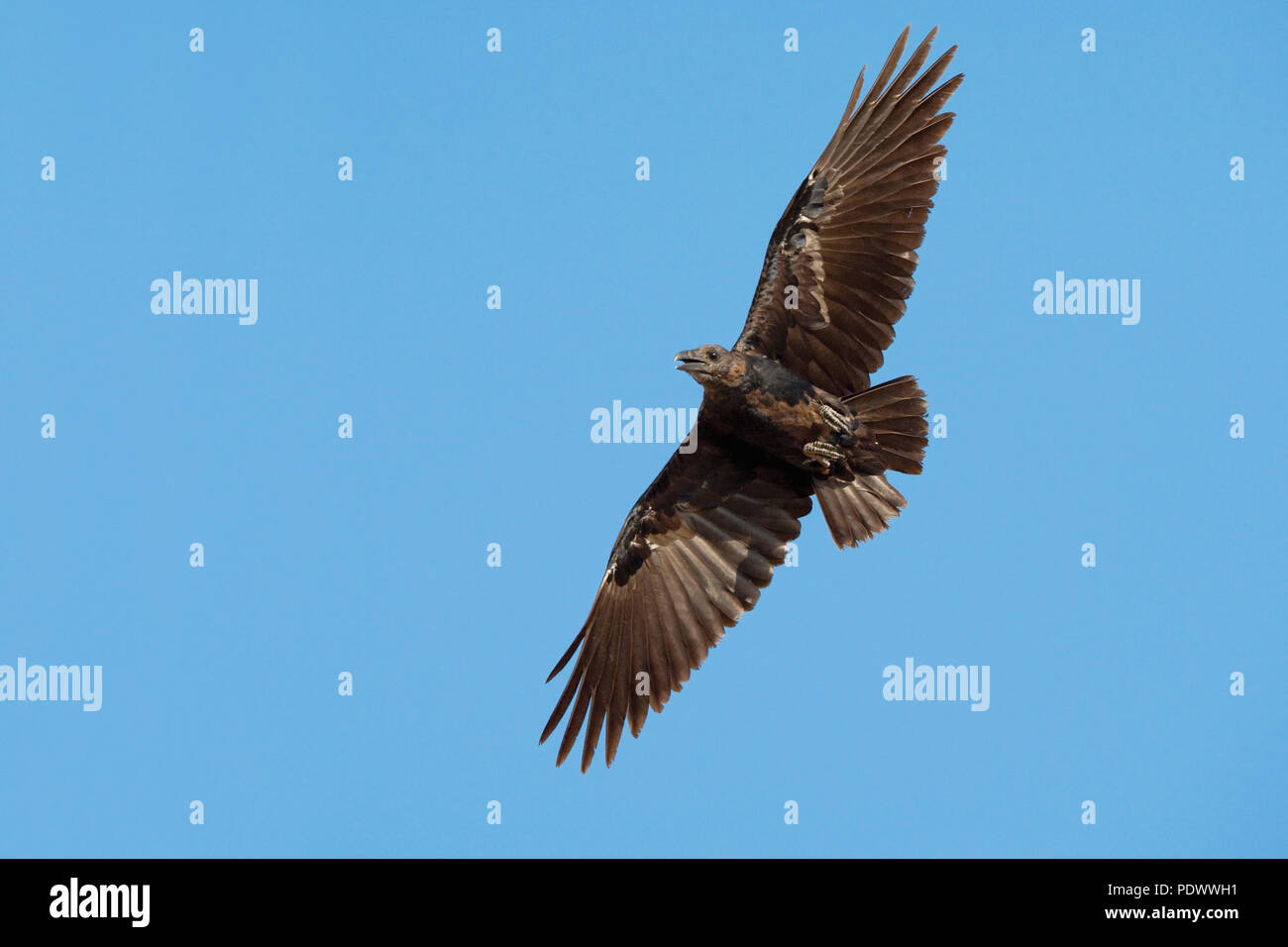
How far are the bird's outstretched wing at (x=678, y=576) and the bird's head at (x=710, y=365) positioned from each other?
989 millimetres

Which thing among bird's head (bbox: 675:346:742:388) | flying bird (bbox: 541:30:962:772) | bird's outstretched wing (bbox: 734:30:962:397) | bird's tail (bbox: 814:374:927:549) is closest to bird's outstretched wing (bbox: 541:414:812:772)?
flying bird (bbox: 541:30:962:772)

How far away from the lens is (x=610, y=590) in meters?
16.3

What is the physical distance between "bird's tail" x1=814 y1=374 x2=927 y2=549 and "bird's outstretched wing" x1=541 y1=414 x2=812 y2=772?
0.60 meters

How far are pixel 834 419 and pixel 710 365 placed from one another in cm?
123

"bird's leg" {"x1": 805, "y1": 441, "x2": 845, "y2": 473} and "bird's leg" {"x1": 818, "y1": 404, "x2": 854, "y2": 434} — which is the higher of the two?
"bird's leg" {"x1": 818, "y1": 404, "x2": 854, "y2": 434}

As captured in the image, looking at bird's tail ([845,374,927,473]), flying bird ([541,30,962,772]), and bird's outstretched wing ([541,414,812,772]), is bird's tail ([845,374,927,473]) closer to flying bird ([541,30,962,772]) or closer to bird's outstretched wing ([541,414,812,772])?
flying bird ([541,30,962,772])

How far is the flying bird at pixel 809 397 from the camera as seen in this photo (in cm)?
1450

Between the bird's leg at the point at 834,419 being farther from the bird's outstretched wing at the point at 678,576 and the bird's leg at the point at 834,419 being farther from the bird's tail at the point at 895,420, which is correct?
the bird's outstretched wing at the point at 678,576

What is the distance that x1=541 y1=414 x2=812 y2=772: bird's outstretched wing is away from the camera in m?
15.6

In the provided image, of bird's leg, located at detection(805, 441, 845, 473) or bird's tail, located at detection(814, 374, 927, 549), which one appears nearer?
bird's tail, located at detection(814, 374, 927, 549)

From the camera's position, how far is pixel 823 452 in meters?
14.9

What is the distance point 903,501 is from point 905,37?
13.9 ft

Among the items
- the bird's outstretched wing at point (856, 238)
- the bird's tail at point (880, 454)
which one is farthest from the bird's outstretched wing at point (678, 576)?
the bird's outstretched wing at point (856, 238)
